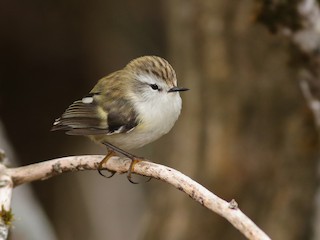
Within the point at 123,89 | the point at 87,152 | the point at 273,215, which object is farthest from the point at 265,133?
the point at 87,152

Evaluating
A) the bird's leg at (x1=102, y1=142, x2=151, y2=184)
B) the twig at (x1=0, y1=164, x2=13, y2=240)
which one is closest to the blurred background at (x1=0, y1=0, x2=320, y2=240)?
the bird's leg at (x1=102, y1=142, x2=151, y2=184)

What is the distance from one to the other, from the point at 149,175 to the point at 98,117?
2.32 ft

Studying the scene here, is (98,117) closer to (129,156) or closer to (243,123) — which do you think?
(129,156)

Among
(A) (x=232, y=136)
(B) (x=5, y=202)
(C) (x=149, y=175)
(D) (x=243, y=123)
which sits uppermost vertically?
(C) (x=149, y=175)

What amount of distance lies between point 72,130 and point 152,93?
48cm

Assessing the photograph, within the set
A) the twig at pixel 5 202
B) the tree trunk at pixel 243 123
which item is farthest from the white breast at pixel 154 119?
the tree trunk at pixel 243 123

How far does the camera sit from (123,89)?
4.14 metres

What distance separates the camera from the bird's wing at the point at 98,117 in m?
4.00

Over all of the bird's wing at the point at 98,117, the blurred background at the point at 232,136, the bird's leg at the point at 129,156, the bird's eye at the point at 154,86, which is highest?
the bird's eye at the point at 154,86

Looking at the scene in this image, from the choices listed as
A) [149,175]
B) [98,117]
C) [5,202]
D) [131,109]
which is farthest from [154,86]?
[5,202]

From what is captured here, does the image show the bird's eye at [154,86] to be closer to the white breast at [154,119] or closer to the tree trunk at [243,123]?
the white breast at [154,119]

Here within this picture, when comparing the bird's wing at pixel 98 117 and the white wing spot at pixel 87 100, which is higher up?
the white wing spot at pixel 87 100

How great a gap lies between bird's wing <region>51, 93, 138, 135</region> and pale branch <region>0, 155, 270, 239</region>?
18 cm

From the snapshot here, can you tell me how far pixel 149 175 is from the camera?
3.52 m
